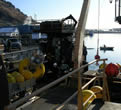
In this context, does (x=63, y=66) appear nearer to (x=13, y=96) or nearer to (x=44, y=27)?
(x=44, y=27)

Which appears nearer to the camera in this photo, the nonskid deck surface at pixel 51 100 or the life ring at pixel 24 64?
the nonskid deck surface at pixel 51 100

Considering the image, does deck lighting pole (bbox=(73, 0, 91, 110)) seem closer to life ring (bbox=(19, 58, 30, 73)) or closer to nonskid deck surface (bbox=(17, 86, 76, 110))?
nonskid deck surface (bbox=(17, 86, 76, 110))

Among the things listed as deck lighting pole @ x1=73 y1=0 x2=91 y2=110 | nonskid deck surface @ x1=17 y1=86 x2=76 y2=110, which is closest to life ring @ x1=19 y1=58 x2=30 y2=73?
nonskid deck surface @ x1=17 y1=86 x2=76 y2=110

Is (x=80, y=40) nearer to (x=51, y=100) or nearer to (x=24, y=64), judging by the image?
(x=51, y=100)

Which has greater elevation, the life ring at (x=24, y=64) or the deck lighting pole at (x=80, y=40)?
the deck lighting pole at (x=80, y=40)

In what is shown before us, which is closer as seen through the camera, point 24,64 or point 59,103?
point 59,103

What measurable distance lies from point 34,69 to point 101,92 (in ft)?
17.8

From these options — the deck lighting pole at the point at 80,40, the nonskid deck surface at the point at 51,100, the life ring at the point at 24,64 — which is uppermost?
the deck lighting pole at the point at 80,40

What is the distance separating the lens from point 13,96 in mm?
7867

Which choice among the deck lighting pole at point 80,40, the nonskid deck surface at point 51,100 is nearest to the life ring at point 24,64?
the nonskid deck surface at point 51,100

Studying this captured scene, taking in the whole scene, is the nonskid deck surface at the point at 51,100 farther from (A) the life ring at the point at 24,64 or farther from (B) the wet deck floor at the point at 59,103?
(A) the life ring at the point at 24,64

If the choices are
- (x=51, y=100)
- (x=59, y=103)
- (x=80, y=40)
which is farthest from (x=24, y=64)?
(x=80, y=40)

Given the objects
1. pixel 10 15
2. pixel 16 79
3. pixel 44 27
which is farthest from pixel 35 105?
pixel 10 15

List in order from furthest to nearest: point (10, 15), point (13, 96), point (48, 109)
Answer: point (10, 15) < point (13, 96) < point (48, 109)
